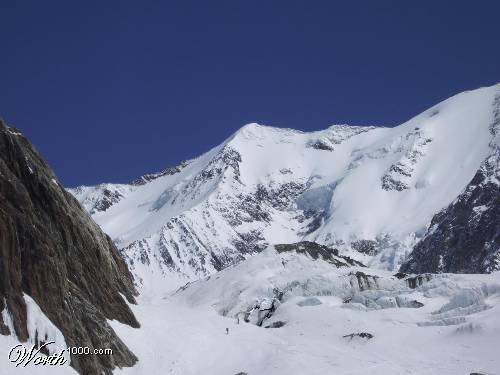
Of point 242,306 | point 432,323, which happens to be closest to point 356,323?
point 432,323

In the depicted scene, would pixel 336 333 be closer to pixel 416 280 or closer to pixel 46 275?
pixel 416 280

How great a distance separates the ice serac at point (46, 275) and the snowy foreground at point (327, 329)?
1.43 meters

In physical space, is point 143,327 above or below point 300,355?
above

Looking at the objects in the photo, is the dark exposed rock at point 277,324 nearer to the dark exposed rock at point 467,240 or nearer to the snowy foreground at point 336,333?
the snowy foreground at point 336,333

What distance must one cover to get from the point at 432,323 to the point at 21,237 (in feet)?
123

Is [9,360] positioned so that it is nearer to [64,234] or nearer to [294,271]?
[64,234]

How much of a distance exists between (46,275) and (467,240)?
162m

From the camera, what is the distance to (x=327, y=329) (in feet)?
203

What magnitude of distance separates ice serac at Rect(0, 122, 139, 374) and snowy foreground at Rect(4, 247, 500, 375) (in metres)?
1.43

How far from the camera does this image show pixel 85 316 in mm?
37750

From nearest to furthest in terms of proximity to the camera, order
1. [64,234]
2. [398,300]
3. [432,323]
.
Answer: [64,234] → [432,323] → [398,300]

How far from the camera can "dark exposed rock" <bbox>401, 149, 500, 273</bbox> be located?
573 ft

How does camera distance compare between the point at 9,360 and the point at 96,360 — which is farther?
the point at 96,360

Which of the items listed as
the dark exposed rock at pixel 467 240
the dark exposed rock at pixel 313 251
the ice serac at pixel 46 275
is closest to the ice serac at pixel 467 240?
the dark exposed rock at pixel 467 240
